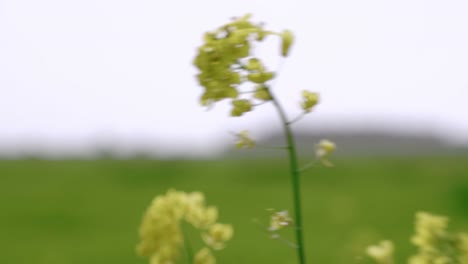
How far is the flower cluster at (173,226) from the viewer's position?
3.51 ft

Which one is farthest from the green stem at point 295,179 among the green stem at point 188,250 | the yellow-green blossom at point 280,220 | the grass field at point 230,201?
the grass field at point 230,201

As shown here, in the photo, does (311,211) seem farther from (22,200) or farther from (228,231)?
(228,231)

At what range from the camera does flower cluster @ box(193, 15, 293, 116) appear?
2.99ft

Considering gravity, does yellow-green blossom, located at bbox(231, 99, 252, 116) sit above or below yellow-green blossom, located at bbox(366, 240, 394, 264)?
above

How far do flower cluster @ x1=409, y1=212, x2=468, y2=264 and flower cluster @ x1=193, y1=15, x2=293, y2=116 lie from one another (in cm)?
24

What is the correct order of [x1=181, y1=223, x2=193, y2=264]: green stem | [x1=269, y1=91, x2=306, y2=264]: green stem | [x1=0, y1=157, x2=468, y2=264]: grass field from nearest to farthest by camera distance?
[x1=269, y1=91, x2=306, y2=264]: green stem
[x1=181, y1=223, x2=193, y2=264]: green stem
[x1=0, y1=157, x2=468, y2=264]: grass field

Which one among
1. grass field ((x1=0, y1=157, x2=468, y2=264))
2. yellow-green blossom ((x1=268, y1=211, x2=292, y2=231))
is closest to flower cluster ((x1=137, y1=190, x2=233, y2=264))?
yellow-green blossom ((x1=268, y1=211, x2=292, y2=231))

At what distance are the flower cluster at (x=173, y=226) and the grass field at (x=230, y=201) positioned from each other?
3.22 meters

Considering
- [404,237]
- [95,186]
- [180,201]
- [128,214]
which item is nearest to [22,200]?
[95,186]

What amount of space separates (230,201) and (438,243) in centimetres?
618

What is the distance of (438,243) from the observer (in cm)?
93

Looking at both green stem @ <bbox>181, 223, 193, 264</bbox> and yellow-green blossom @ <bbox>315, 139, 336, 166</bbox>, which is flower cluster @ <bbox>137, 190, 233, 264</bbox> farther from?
yellow-green blossom @ <bbox>315, 139, 336, 166</bbox>

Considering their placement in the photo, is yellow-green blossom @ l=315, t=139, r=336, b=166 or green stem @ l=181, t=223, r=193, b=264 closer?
yellow-green blossom @ l=315, t=139, r=336, b=166

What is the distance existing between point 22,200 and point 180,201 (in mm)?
6408
